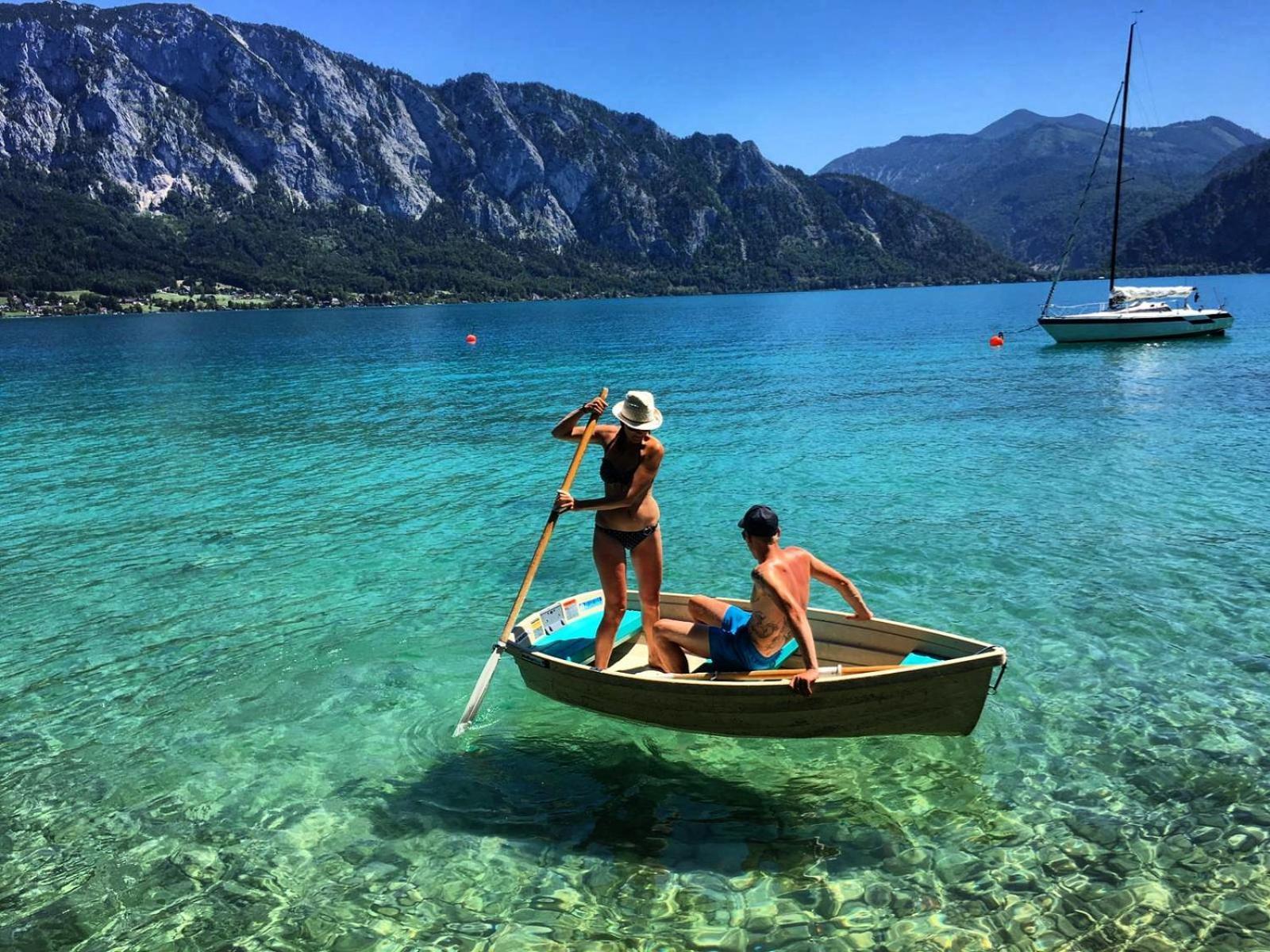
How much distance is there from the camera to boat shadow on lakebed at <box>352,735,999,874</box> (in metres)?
6.48

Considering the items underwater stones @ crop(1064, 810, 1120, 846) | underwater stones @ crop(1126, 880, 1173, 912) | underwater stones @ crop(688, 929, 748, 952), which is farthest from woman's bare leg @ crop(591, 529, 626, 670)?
underwater stones @ crop(1126, 880, 1173, 912)

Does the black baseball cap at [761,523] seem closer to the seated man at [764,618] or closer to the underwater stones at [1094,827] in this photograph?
the seated man at [764,618]

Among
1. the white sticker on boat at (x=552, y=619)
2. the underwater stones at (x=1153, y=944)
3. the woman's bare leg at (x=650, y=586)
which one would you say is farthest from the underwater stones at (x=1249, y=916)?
the white sticker on boat at (x=552, y=619)

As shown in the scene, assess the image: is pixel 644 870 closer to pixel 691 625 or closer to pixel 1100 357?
pixel 691 625

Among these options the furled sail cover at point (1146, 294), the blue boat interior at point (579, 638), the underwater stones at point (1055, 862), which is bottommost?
the underwater stones at point (1055, 862)

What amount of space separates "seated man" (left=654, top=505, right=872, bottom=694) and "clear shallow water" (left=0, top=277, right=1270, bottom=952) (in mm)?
1046

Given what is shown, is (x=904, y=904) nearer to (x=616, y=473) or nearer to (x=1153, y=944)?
(x=1153, y=944)

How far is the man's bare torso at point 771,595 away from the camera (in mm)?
6668

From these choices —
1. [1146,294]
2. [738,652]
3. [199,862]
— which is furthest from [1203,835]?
[1146,294]

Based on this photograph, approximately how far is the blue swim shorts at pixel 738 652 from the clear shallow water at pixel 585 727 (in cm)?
102

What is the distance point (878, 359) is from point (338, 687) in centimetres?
4597

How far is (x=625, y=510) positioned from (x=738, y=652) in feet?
5.45

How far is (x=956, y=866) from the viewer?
614 centimetres

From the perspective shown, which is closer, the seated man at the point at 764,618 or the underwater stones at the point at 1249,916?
the underwater stones at the point at 1249,916
